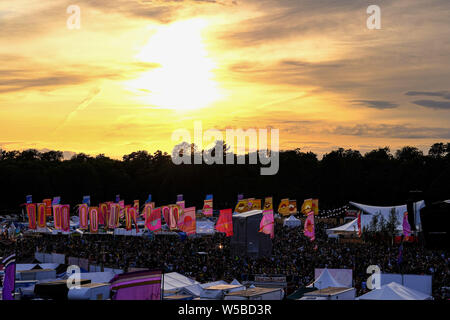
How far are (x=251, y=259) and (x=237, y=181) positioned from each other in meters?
62.0

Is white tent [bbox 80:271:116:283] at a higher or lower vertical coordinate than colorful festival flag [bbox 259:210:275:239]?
lower

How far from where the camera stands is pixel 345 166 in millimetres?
88125

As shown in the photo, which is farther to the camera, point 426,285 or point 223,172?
point 223,172

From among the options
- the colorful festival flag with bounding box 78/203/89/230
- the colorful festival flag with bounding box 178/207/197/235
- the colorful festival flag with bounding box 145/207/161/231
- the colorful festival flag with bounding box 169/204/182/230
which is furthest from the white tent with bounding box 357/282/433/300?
the colorful festival flag with bounding box 78/203/89/230

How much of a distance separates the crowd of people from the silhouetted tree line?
1811 inches

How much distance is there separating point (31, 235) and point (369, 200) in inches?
2073

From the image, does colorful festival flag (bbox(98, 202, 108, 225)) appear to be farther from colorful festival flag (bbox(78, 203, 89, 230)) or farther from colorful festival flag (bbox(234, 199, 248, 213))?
colorful festival flag (bbox(234, 199, 248, 213))

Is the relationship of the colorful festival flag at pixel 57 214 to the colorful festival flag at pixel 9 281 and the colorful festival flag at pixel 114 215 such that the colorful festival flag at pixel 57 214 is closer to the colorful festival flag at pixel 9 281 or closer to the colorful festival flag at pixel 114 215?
the colorful festival flag at pixel 114 215

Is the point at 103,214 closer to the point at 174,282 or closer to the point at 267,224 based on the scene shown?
the point at 267,224

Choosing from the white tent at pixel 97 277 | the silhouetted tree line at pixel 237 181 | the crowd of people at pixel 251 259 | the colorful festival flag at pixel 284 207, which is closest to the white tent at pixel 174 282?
the crowd of people at pixel 251 259

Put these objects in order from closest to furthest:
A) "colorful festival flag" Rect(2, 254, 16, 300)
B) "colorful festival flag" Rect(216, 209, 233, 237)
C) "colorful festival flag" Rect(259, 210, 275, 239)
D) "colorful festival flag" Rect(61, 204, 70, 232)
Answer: "colorful festival flag" Rect(2, 254, 16, 300), "colorful festival flag" Rect(259, 210, 275, 239), "colorful festival flag" Rect(216, 209, 233, 237), "colorful festival flag" Rect(61, 204, 70, 232)

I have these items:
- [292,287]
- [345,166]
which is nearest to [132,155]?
[345,166]

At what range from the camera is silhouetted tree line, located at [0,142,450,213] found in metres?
82.0
